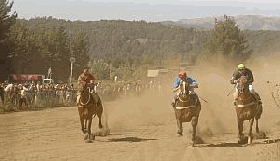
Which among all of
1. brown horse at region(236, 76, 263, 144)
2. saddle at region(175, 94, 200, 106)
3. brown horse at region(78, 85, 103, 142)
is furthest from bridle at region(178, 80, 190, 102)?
brown horse at region(78, 85, 103, 142)

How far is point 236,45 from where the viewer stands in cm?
8369

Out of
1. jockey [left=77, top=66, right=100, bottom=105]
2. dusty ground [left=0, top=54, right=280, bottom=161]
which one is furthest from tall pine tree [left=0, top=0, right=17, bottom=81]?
jockey [left=77, top=66, right=100, bottom=105]

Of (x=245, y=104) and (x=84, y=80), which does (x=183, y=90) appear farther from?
(x=84, y=80)

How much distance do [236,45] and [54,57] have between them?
36360 mm

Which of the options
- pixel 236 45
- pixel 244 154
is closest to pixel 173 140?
pixel 244 154

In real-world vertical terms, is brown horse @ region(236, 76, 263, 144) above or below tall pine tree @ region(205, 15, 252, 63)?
below

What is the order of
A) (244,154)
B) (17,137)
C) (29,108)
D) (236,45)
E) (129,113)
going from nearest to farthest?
1. (244,154)
2. (17,137)
3. (129,113)
4. (29,108)
5. (236,45)

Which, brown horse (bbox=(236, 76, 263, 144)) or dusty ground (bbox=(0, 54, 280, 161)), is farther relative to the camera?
brown horse (bbox=(236, 76, 263, 144))

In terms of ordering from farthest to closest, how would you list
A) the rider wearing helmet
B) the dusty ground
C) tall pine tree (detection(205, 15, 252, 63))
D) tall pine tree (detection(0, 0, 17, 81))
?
tall pine tree (detection(205, 15, 252, 63))
tall pine tree (detection(0, 0, 17, 81))
the rider wearing helmet
the dusty ground

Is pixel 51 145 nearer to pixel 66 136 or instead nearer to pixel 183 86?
pixel 66 136

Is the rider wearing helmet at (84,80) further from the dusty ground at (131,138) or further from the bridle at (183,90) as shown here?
the bridle at (183,90)

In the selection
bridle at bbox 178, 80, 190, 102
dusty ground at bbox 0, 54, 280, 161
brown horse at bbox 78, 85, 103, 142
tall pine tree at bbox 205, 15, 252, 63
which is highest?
tall pine tree at bbox 205, 15, 252, 63

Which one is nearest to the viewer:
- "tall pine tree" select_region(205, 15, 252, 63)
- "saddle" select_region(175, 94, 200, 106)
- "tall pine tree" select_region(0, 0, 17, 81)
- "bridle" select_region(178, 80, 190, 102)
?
"bridle" select_region(178, 80, 190, 102)

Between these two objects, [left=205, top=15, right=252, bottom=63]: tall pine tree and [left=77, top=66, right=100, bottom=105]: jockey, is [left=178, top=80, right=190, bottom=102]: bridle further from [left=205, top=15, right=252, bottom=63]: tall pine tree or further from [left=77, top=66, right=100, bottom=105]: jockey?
[left=205, top=15, right=252, bottom=63]: tall pine tree
